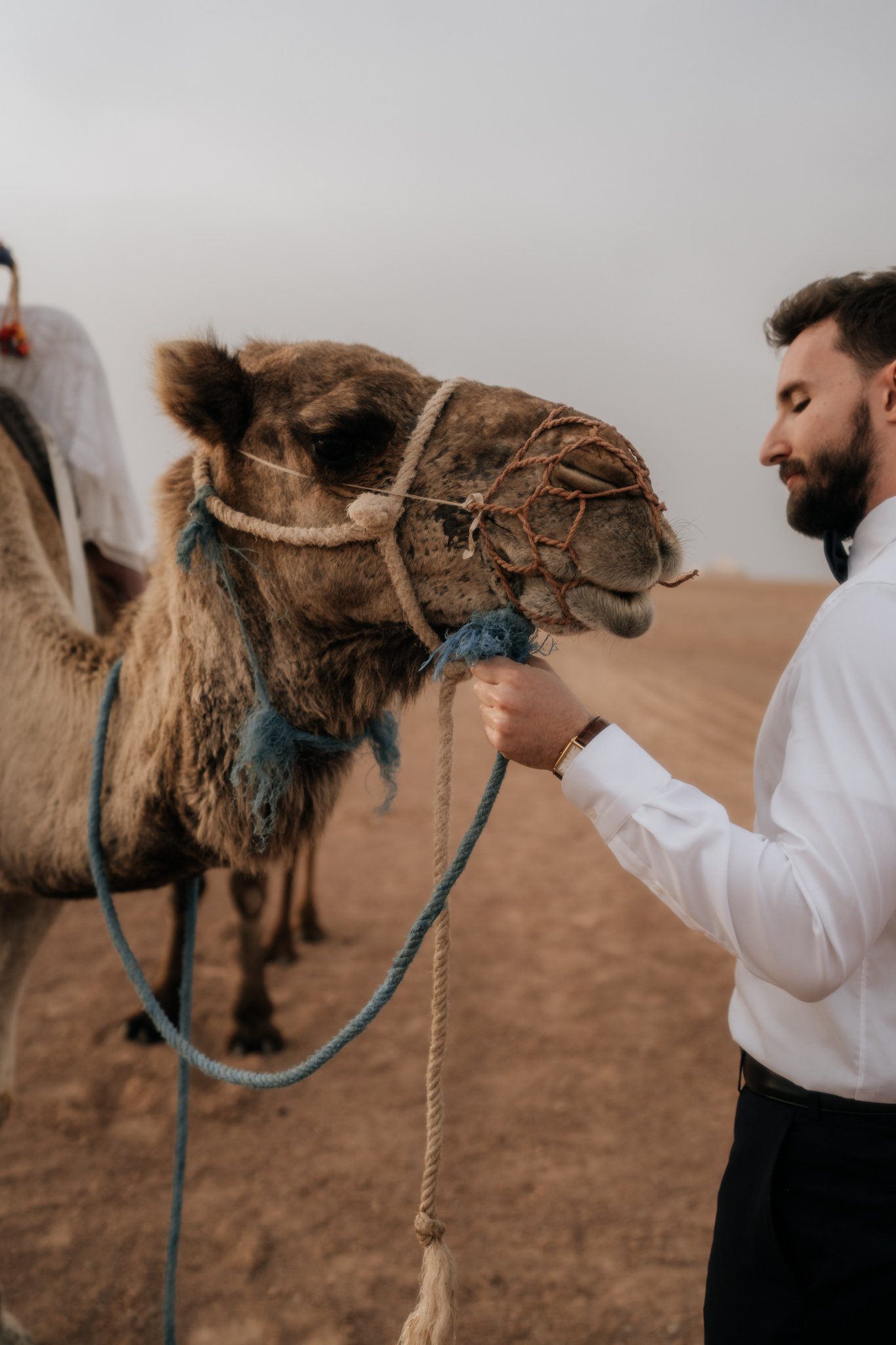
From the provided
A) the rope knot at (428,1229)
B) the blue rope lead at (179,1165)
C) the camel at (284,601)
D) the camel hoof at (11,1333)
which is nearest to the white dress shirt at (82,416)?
the camel at (284,601)

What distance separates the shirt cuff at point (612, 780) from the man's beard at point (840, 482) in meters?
0.69

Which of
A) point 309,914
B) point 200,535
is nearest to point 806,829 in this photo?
point 200,535

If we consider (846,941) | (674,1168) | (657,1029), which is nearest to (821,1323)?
(846,941)

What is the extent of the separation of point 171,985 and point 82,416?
109 inches

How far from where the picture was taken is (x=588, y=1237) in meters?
3.30

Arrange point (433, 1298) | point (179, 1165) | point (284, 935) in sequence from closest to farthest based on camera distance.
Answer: point (433, 1298) < point (179, 1165) < point (284, 935)

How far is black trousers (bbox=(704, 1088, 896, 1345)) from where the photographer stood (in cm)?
156

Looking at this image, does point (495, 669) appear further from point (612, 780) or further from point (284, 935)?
point (284, 935)

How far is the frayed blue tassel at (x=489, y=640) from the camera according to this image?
1.64 metres

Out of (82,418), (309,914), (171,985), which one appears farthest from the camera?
(309,914)

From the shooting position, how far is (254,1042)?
14.4 ft

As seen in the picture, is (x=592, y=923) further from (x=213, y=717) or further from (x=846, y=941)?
(x=846, y=941)

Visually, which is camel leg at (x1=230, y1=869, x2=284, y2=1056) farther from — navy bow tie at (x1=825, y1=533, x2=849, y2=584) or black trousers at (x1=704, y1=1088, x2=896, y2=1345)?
navy bow tie at (x1=825, y1=533, x2=849, y2=584)

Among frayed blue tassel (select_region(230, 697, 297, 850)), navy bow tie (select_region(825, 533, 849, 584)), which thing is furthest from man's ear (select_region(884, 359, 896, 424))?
frayed blue tassel (select_region(230, 697, 297, 850))
